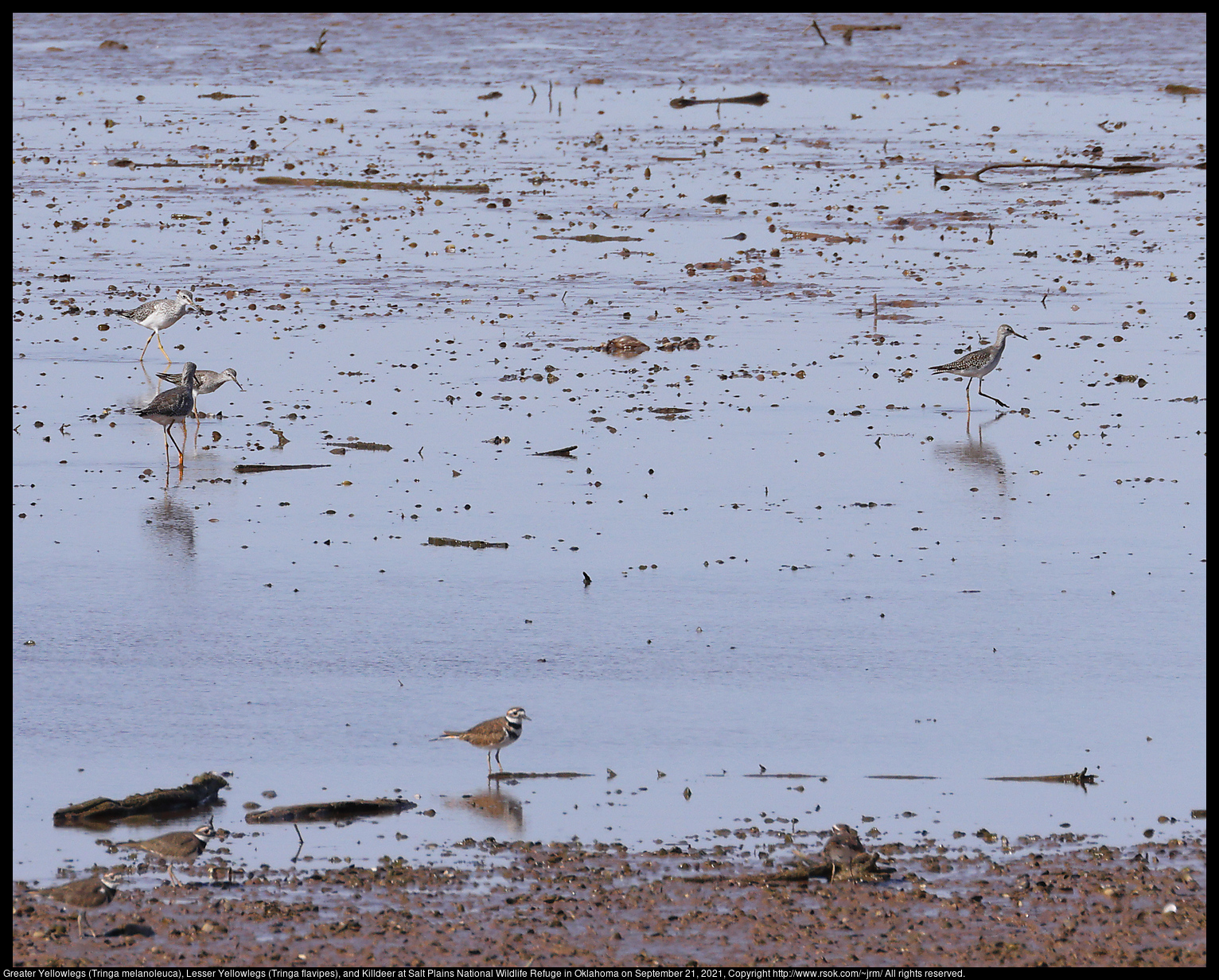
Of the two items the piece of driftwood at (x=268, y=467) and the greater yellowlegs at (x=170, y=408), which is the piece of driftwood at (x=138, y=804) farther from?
the greater yellowlegs at (x=170, y=408)

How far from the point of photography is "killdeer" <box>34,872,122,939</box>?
7.37 metres

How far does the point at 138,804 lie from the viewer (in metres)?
8.47

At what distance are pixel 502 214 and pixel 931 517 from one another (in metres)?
16.4

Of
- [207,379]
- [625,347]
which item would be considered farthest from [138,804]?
[625,347]

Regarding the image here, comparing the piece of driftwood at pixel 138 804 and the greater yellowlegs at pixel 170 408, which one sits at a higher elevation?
the greater yellowlegs at pixel 170 408

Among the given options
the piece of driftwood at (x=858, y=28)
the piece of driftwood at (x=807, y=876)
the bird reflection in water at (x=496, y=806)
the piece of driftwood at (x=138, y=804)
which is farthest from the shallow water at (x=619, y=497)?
the piece of driftwood at (x=858, y=28)

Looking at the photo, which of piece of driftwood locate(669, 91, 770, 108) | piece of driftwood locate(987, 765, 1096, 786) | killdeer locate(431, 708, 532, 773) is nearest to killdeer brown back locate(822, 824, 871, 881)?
piece of driftwood locate(987, 765, 1096, 786)

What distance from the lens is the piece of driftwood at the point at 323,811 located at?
845 centimetres

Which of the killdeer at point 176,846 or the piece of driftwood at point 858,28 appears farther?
the piece of driftwood at point 858,28

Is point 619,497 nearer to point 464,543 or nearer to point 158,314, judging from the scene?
point 464,543

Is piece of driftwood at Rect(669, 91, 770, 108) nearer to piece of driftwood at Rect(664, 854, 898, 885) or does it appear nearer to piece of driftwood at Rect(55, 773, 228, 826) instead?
piece of driftwood at Rect(55, 773, 228, 826)

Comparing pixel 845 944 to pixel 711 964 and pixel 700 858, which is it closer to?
pixel 711 964

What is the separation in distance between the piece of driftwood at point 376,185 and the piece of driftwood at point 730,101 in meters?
13.2

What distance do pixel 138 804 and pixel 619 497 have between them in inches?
252
